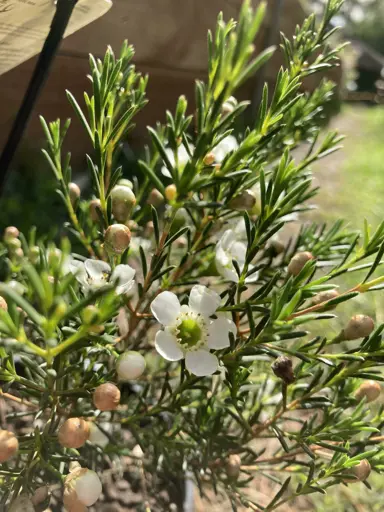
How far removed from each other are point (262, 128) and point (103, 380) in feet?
0.86

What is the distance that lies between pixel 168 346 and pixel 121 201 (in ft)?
0.45

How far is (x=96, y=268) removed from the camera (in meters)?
0.45

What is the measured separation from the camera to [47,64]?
0.47 meters

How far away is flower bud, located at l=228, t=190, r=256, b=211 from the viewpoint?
18.3 inches

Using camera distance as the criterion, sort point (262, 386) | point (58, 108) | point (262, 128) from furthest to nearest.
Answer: point (58, 108) → point (262, 386) → point (262, 128)

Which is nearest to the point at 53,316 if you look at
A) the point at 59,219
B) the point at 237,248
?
the point at 237,248

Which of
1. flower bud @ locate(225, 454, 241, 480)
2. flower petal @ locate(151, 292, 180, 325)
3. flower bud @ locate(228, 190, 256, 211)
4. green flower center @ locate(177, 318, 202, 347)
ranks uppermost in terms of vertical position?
flower bud @ locate(228, 190, 256, 211)

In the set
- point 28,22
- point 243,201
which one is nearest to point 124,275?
point 243,201

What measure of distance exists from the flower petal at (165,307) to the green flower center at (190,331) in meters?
0.02

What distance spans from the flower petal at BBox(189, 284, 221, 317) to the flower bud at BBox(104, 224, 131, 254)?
8 centimetres

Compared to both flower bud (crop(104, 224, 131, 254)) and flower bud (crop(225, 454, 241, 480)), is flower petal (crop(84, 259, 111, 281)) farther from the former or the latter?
flower bud (crop(225, 454, 241, 480))

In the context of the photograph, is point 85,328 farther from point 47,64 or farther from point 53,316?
point 47,64

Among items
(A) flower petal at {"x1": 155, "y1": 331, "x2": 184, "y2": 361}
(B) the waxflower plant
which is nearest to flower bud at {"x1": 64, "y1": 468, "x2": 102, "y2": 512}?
(B) the waxflower plant

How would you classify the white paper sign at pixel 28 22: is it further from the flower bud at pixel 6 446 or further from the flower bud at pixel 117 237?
the flower bud at pixel 6 446
